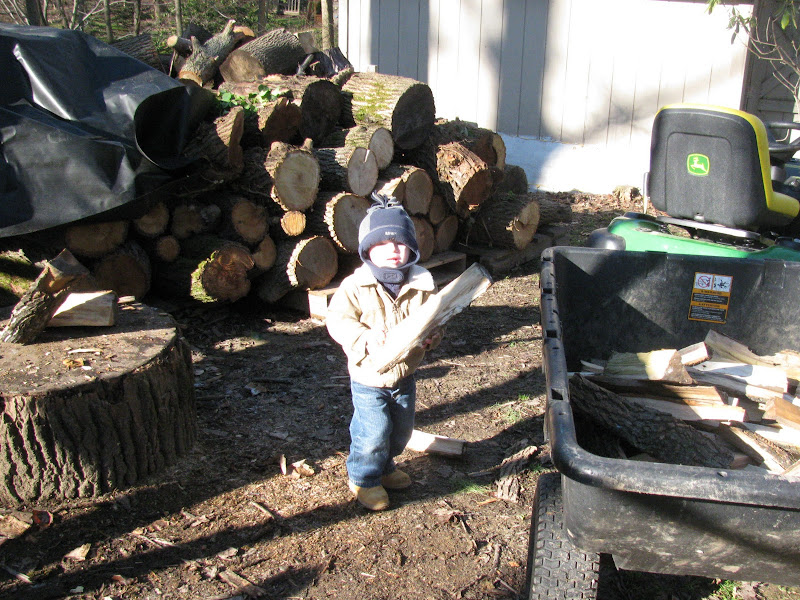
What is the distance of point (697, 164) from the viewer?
13.0ft

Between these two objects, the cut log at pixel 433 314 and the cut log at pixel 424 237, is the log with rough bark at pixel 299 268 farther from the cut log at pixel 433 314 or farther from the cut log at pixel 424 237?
the cut log at pixel 433 314

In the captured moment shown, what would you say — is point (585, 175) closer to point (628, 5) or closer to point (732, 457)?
point (628, 5)

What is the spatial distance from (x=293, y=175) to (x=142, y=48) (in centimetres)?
215

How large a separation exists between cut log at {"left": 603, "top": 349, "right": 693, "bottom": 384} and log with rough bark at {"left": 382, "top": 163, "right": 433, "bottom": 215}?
101 inches

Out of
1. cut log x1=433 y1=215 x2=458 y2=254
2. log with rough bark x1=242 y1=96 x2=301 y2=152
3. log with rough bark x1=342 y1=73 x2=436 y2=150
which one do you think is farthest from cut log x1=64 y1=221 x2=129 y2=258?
cut log x1=433 y1=215 x2=458 y2=254

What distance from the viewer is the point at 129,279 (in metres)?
4.45

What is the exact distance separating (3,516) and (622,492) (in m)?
2.42

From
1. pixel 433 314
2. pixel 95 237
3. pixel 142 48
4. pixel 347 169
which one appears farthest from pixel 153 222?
pixel 433 314

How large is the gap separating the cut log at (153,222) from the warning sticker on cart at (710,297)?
319cm

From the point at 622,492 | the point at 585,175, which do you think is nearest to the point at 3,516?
the point at 622,492

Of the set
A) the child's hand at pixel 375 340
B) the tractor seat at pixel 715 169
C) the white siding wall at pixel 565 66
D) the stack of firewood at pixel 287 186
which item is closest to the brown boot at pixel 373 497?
the child's hand at pixel 375 340

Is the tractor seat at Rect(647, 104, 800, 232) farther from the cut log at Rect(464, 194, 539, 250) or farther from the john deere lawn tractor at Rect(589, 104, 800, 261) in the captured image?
the cut log at Rect(464, 194, 539, 250)

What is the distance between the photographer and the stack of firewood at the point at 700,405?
2176mm

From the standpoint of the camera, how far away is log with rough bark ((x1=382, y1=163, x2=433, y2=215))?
17.0ft
